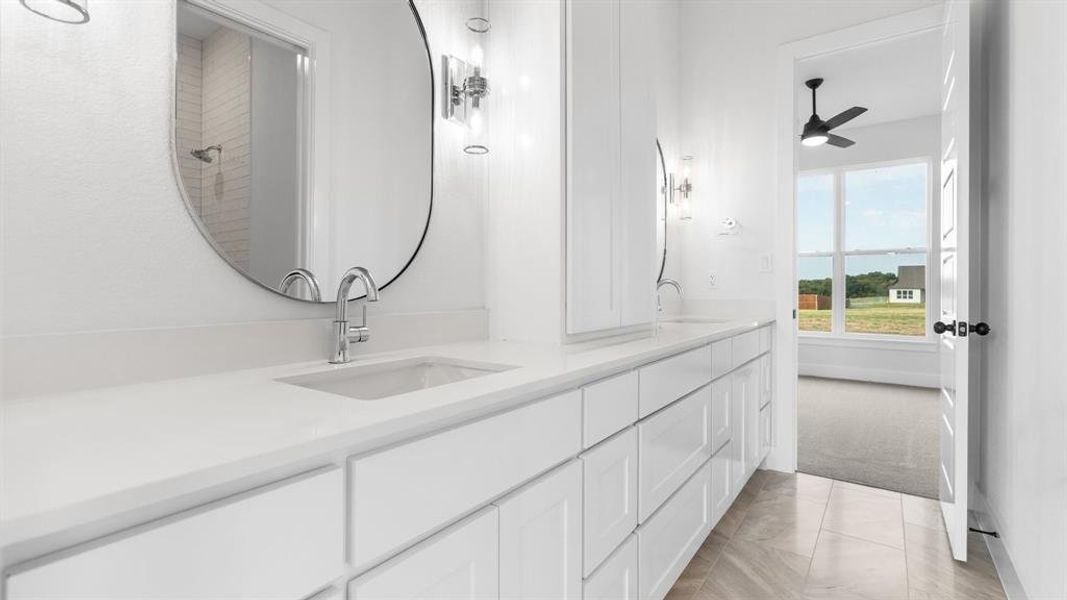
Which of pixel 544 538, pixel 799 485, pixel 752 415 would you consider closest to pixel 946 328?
pixel 752 415

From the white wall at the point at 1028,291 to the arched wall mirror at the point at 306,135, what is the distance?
6.00 feet

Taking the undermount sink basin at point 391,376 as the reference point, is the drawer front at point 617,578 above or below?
below

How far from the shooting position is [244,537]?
559mm

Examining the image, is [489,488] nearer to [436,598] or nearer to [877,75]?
[436,598]

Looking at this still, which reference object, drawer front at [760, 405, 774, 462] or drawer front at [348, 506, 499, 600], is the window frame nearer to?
drawer front at [760, 405, 774, 462]

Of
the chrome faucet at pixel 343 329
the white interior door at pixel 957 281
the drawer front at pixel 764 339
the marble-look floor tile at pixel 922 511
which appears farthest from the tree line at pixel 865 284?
the chrome faucet at pixel 343 329

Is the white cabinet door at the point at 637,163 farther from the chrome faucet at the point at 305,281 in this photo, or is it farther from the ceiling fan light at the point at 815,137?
the ceiling fan light at the point at 815,137

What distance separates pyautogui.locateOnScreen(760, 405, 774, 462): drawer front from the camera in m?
2.68

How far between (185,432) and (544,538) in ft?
2.25

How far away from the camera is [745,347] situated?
7.84 feet

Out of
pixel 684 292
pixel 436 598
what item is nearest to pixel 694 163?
pixel 684 292

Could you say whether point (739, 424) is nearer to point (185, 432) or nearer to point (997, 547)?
point (997, 547)

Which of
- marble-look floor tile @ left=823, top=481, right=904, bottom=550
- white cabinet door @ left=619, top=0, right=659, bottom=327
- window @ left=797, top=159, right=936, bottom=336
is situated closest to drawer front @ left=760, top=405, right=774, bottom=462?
marble-look floor tile @ left=823, top=481, right=904, bottom=550

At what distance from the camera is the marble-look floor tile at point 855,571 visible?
5.67 ft
